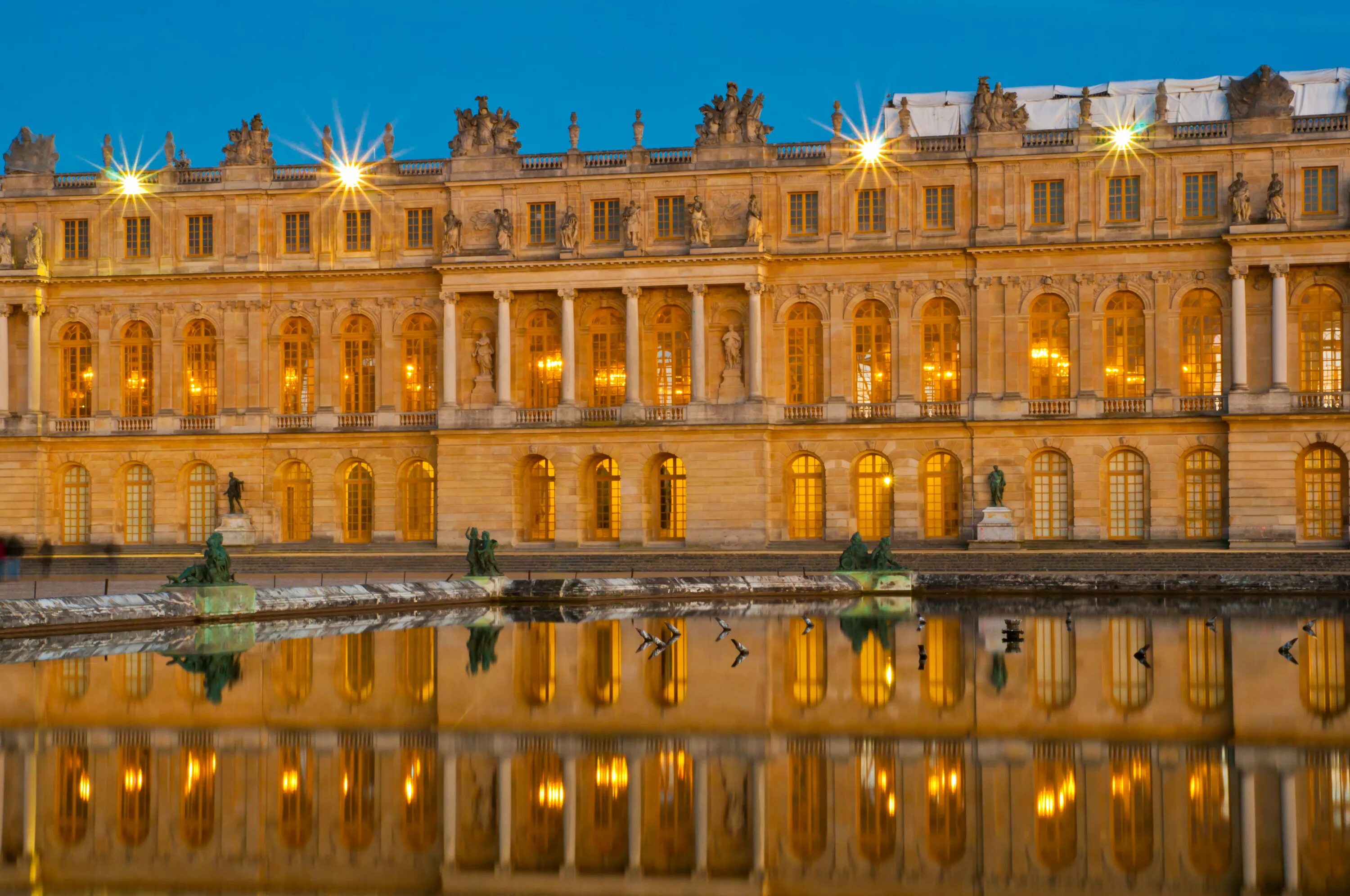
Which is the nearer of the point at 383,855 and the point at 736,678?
the point at 383,855

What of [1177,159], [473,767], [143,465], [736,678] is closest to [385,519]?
[143,465]

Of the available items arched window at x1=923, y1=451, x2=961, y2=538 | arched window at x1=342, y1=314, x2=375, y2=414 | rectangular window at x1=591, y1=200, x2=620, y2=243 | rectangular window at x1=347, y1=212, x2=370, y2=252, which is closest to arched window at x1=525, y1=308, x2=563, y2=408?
rectangular window at x1=591, y1=200, x2=620, y2=243

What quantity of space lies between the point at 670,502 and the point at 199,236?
2009cm

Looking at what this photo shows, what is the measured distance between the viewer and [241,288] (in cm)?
5772

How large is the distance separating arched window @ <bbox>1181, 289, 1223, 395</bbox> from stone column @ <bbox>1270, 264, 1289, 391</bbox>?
1765mm

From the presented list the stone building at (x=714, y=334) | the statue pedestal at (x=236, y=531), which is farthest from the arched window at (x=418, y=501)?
the statue pedestal at (x=236, y=531)

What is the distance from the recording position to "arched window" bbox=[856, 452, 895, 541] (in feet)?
178

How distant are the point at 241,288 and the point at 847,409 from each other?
73.6ft

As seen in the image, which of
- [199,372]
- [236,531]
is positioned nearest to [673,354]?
[236,531]

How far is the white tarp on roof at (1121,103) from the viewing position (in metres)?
58.9

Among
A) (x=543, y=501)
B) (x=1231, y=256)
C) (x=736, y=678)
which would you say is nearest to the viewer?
(x=736, y=678)

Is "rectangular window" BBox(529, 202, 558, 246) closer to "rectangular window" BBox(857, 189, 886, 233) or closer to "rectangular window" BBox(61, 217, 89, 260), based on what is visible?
"rectangular window" BBox(857, 189, 886, 233)

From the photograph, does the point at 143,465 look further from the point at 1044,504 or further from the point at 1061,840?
the point at 1061,840

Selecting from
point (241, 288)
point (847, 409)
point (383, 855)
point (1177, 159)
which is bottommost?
point (383, 855)
